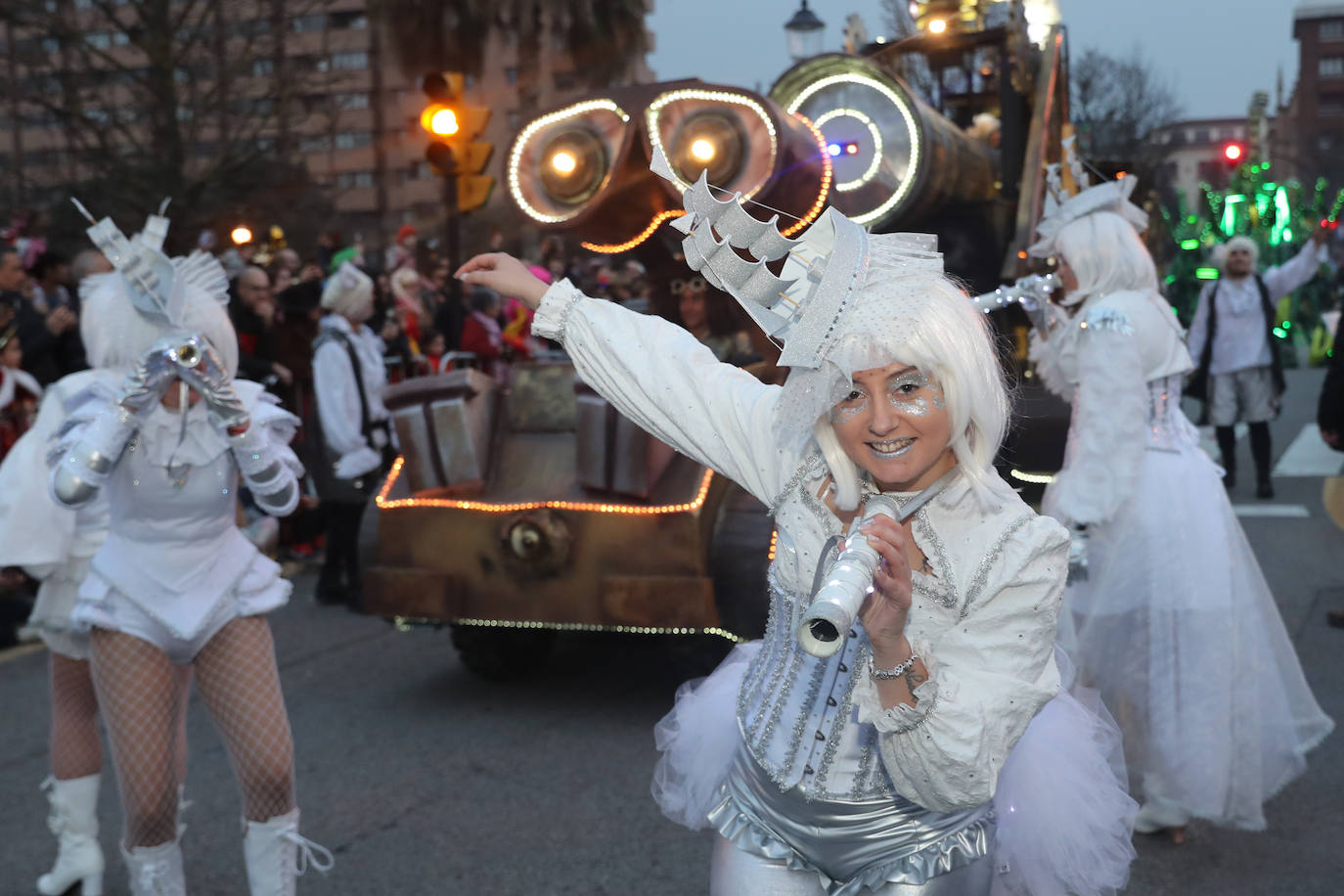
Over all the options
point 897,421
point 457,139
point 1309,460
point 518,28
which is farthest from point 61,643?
point 518,28

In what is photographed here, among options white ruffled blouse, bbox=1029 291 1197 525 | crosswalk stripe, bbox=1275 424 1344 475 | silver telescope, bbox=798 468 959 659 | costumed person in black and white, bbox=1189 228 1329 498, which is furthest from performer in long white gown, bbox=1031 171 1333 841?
crosswalk stripe, bbox=1275 424 1344 475

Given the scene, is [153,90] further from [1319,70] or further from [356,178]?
[1319,70]

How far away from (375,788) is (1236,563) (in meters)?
3.14

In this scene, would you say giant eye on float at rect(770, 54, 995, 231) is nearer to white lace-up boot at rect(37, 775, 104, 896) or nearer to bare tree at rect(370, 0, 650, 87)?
white lace-up boot at rect(37, 775, 104, 896)

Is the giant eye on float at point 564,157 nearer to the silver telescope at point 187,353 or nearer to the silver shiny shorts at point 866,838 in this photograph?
the silver telescope at point 187,353

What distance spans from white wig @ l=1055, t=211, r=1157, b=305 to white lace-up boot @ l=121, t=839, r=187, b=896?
326cm

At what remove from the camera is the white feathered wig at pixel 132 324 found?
13.1 ft

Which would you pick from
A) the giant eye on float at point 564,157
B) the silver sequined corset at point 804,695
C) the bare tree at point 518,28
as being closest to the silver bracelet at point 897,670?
the silver sequined corset at point 804,695

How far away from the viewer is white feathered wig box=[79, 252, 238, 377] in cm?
401

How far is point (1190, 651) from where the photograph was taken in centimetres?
450

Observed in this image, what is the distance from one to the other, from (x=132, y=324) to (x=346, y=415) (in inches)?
167

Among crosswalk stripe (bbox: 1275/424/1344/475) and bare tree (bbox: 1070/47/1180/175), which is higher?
bare tree (bbox: 1070/47/1180/175)

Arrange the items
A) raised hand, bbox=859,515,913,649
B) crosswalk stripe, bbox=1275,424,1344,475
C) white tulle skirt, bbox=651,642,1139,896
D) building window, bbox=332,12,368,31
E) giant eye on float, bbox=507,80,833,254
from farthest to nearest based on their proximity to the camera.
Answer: building window, bbox=332,12,368,31 < crosswalk stripe, bbox=1275,424,1344,475 < giant eye on float, bbox=507,80,833,254 < white tulle skirt, bbox=651,642,1139,896 < raised hand, bbox=859,515,913,649

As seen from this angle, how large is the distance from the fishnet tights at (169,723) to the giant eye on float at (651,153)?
103 inches
